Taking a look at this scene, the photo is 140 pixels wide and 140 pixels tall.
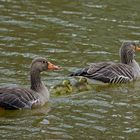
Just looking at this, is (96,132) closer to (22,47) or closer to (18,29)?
(22,47)

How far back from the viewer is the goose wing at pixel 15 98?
1508 cm

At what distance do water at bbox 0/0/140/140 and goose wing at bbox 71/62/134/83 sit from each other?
0.28 metres

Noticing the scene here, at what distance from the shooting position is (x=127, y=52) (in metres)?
18.8

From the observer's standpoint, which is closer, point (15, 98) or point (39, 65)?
point (15, 98)

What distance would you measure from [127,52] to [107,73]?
1242 millimetres

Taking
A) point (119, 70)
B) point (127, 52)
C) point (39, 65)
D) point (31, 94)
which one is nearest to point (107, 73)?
point (119, 70)

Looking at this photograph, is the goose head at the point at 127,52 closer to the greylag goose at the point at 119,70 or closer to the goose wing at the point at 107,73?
the greylag goose at the point at 119,70

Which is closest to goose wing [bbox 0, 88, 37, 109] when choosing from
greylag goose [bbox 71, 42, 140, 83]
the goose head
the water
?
the water

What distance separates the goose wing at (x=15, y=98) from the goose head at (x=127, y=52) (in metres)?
4.05

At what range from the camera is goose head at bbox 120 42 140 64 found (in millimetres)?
18750

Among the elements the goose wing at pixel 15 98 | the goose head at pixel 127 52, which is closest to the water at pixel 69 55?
the goose wing at pixel 15 98

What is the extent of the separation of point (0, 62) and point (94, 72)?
2.38 m

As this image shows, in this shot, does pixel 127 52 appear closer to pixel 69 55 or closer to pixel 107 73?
pixel 107 73

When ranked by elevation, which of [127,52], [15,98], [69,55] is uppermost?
[127,52]
